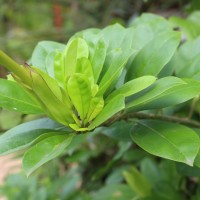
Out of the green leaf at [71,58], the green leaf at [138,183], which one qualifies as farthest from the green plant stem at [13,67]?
the green leaf at [138,183]

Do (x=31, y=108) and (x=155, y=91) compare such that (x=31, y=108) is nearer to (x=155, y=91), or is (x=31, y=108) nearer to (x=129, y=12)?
(x=155, y=91)

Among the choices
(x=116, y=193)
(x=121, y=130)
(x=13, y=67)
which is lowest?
(x=116, y=193)

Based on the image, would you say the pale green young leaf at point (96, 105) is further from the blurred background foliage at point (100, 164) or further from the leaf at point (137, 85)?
the blurred background foliage at point (100, 164)

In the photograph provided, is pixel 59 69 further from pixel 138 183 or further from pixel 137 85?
pixel 138 183

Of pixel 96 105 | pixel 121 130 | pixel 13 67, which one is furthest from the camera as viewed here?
pixel 121 130

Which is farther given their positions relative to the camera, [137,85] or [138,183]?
[138,183]

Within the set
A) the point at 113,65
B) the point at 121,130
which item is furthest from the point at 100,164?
the point at 113,65

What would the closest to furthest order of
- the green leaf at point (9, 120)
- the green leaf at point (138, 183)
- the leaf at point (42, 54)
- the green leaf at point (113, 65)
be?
the green leaf at point (113, 65)
the leaf at point (42, 54)
the green leaf at point (9, 120)
the green leaf at point (138, 183)
